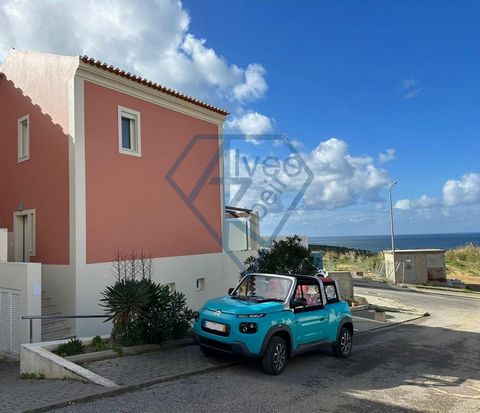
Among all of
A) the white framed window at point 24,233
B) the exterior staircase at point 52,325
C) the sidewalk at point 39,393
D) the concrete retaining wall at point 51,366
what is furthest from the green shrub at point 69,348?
the white framed window at point 24,233

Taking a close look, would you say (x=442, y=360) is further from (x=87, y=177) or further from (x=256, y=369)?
(x=87, y=177)

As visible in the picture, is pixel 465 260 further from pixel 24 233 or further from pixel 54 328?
pixel 54 328

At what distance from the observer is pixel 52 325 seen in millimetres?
11602

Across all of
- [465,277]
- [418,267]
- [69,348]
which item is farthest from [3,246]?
[465,277]

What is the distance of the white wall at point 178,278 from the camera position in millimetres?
11938

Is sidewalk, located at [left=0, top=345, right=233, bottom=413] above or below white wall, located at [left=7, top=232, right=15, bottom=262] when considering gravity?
below

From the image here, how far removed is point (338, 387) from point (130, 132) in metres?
10.2

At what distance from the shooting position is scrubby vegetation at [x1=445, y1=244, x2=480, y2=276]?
46.0m

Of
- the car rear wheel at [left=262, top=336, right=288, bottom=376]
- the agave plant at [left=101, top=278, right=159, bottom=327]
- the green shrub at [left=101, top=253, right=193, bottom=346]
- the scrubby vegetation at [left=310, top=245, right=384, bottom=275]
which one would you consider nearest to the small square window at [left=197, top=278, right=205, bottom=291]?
the green shrub at [left=101, top=253, right=193, bottom=346]

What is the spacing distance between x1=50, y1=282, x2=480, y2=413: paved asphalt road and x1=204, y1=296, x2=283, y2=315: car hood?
45.4 inches

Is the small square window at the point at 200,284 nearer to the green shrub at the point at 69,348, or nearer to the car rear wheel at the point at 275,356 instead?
the green shrub at the point at 69,348

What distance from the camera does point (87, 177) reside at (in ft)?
40.7

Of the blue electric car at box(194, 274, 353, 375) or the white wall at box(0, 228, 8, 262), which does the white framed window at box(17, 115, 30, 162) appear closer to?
the white wall at box(0, 228, 8, 262)

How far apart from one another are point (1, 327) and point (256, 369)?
782 centimetres
